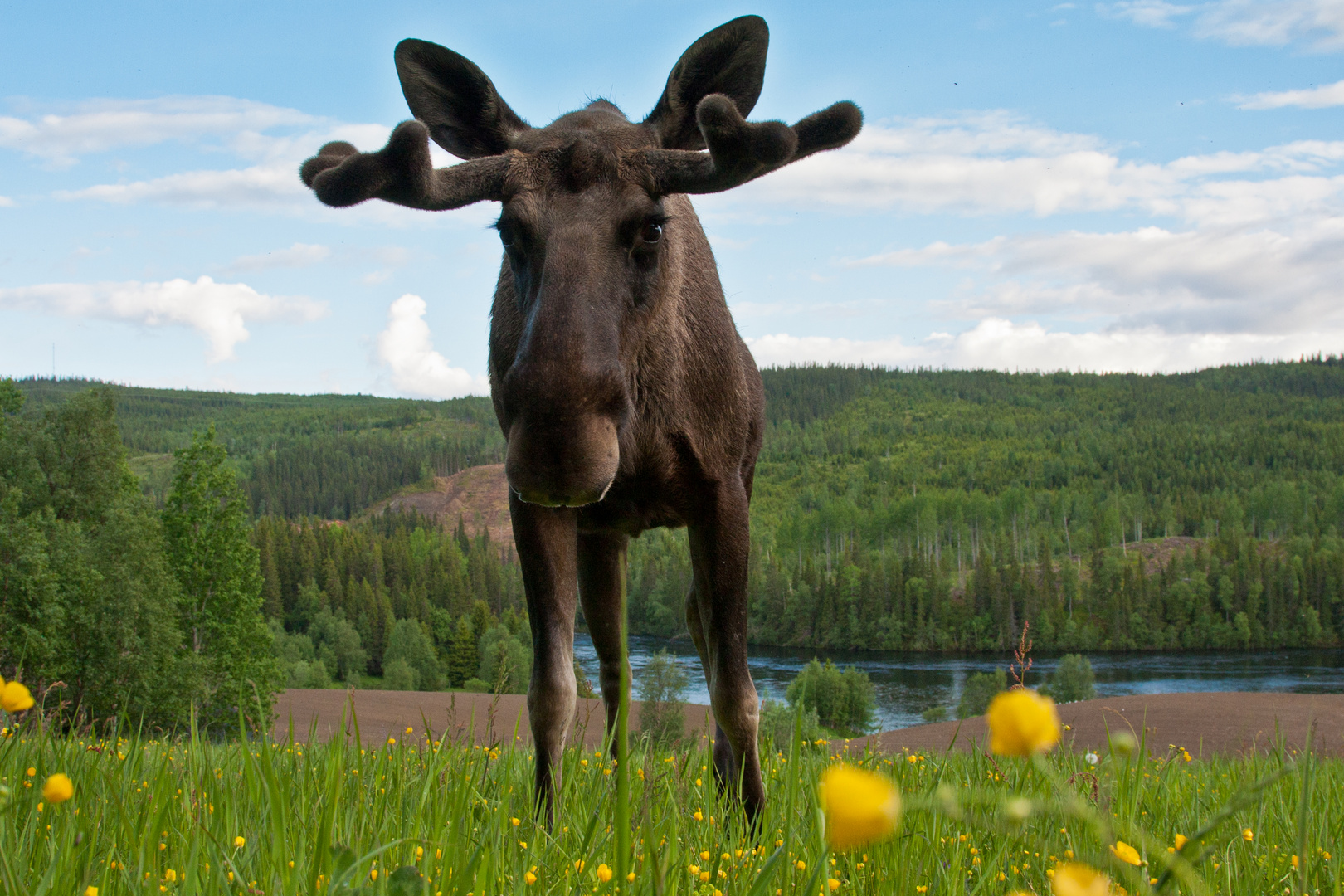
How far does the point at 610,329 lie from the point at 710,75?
192 cm

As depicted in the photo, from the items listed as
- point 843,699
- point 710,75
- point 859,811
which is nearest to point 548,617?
point 710,75

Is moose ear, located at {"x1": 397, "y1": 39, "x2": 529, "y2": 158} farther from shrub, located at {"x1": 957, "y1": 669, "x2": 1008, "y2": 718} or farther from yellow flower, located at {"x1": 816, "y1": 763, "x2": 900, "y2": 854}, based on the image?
shrub, located at {"x1": 957, "y1": 669, "x2": 1008, "y2": 718}

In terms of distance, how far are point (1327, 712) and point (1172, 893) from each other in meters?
53.3

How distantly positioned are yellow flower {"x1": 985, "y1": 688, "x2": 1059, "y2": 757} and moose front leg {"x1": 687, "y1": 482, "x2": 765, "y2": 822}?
4.31m

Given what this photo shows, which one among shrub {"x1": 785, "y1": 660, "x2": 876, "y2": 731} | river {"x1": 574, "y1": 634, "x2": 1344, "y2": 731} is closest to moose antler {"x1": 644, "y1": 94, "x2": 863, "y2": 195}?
shrub {"x1": 785, "y1": 660, "x2": 876, "y2": 731}

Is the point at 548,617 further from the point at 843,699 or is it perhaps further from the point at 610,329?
the point at 843,699

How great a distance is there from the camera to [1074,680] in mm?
84500

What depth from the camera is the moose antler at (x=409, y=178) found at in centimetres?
385

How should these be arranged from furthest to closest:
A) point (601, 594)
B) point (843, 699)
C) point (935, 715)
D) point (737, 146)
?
point (935, 715) → point (843, 699) → point (601, 594) → point (737, 146)

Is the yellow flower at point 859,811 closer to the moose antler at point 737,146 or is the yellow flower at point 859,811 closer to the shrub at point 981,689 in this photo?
the moose antler at point 737,146

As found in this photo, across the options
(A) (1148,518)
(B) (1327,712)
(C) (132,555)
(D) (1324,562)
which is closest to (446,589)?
(C) (132,555)

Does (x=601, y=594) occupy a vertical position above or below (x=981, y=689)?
above

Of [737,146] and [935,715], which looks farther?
[935,715]

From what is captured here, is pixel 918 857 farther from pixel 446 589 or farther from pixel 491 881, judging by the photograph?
pixel 446 589
